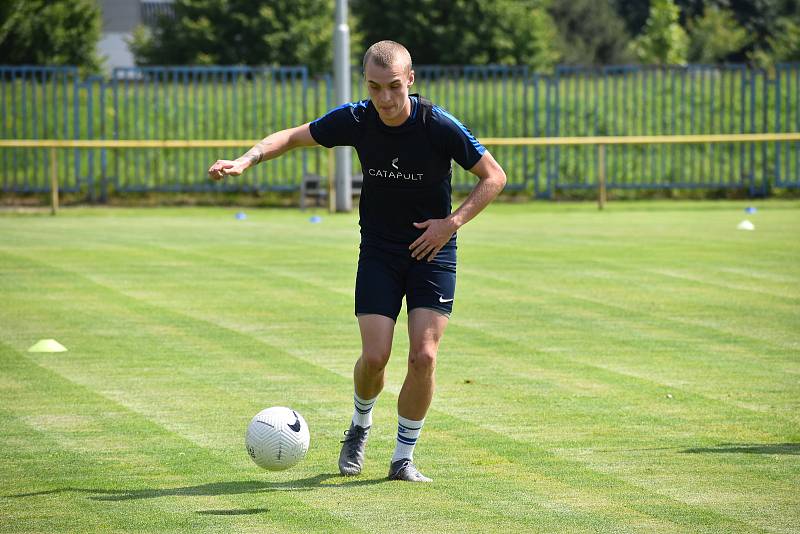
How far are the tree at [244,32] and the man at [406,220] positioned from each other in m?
40.9

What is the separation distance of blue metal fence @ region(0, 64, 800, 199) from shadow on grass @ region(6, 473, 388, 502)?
21.6m

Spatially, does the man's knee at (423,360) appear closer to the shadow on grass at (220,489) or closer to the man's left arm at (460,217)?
the man's left arm at (460,217)

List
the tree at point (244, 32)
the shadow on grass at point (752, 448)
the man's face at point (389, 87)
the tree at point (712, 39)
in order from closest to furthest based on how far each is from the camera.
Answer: the man's face at point (389, 87) < the shadow on grass at point (752, 448) < the tree at point (244, 32) < the tree at point (712, 39)

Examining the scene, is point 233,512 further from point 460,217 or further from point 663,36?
point 663,36

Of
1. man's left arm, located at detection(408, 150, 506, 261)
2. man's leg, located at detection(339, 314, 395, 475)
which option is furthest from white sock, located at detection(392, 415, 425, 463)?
man's left arm, located at detection(408, 150, 506, 261)

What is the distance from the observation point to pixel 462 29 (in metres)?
52.0

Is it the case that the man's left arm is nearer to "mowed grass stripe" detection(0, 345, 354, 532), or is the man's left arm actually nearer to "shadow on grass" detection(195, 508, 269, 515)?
"mowed grass stripe" detection(0, 345, 354, 532)

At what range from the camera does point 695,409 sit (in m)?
9.14

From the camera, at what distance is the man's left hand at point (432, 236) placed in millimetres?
7094

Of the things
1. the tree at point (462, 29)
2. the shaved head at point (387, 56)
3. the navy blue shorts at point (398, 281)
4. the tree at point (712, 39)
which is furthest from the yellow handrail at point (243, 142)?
the tree at point (712, 39)

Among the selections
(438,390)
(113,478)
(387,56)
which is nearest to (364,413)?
(113,478)

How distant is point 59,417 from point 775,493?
452 centimetres

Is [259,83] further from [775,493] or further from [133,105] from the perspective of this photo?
[775,493]

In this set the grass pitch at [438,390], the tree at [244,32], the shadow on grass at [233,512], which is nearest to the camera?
the shadow on grass at [233,512]
